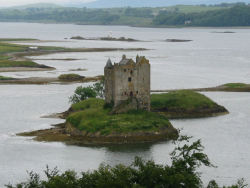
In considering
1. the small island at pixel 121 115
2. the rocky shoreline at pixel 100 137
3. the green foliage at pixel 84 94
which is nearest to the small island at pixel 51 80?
the green foliage at pixel 84 94

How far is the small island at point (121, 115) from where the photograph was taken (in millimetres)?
82875

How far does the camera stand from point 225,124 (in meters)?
93.2

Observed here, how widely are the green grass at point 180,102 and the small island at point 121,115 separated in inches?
17.6

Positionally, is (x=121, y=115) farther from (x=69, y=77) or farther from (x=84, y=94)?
(x=69, y=77)

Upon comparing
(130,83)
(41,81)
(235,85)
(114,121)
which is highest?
(130,83)

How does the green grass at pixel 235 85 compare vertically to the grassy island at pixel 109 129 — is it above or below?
below

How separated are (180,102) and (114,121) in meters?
20.8

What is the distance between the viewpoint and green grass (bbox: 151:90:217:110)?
102000mm

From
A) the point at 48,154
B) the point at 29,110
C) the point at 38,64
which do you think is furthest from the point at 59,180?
the point at 38,64

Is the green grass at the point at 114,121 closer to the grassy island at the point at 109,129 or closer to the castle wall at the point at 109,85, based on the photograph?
the grassy island at the point at 109,129

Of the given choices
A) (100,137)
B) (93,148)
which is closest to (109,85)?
(100,137)

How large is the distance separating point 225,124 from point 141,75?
47.8 feet

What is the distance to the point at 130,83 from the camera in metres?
89.5

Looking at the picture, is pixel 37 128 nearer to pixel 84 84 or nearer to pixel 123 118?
pixel 123 118
